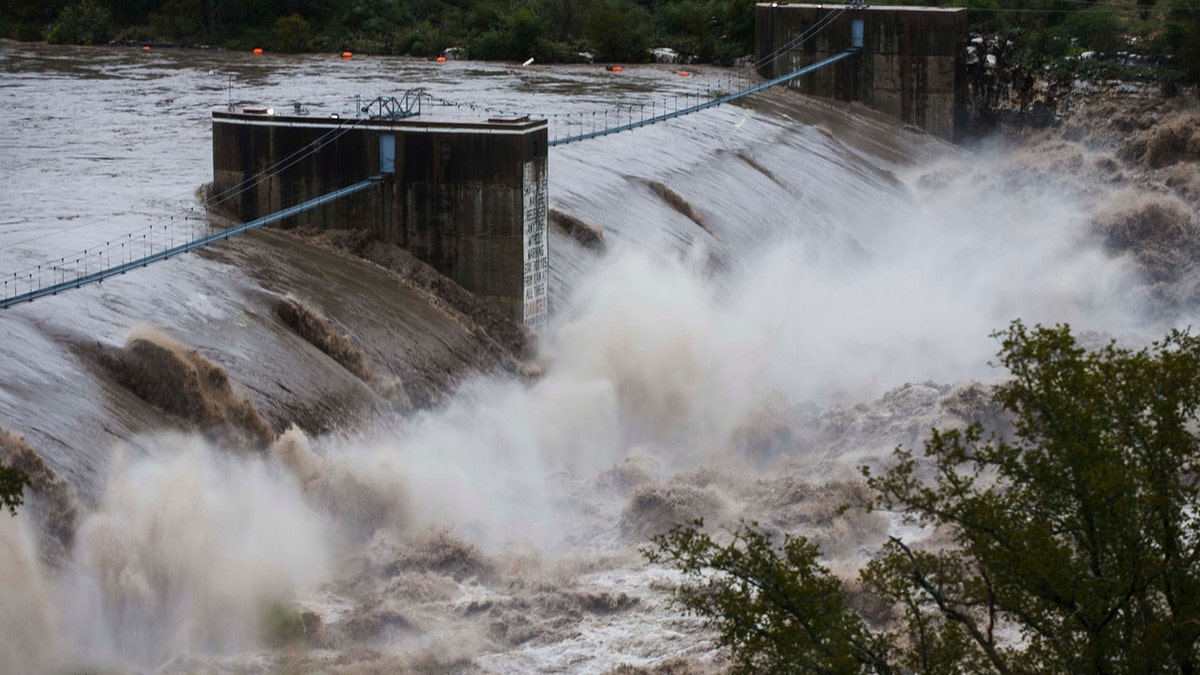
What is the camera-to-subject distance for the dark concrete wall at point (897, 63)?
57.2 metres

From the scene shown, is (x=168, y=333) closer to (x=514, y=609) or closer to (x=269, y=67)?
(x=514, y=609)

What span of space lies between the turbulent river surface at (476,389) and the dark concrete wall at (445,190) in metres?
0.52

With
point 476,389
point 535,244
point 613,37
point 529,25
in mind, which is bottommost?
point 476,389

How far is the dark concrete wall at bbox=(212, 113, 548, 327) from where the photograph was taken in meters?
27.4

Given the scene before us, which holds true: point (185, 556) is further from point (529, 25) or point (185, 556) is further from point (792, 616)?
point (529, 25)

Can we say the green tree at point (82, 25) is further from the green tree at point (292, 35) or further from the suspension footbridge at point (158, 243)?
the suspension footbridge at point (158, 243)

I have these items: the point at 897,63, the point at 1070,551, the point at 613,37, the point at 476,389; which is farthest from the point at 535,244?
the point at 613,37

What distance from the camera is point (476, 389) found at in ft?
85.9

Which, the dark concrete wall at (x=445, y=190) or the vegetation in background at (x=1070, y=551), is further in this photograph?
the dark concrete wall at (x=445, y=190)

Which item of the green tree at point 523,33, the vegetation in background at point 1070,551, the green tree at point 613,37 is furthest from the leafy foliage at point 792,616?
the green tree at point 613,37

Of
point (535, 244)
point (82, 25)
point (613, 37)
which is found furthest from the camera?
point (82, 25)

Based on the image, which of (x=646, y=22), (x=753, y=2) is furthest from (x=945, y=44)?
(x=646, y=22)

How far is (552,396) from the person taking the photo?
2742 centimetres

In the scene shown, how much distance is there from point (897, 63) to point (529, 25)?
57.8 feet
